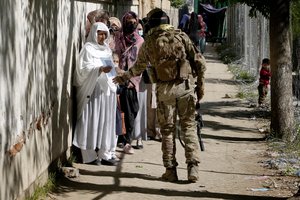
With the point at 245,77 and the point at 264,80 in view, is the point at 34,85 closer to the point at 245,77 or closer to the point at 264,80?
the point at 264,80

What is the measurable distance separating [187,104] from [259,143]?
3.00m

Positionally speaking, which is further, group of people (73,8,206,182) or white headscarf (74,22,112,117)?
white headscarf (74,22,112,117)

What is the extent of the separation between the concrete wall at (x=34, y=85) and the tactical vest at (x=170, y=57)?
1125mm

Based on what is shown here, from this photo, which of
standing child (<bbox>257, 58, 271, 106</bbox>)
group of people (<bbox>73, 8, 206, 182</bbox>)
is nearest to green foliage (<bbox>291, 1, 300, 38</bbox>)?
standing child (<bbox>257, 58, 271, 106</bbox>)

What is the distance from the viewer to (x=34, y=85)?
5902 mm

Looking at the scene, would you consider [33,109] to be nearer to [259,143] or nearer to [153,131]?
[153,131]

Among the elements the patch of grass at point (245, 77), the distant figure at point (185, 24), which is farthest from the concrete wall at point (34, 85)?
the patch of grass at point (245, 77)

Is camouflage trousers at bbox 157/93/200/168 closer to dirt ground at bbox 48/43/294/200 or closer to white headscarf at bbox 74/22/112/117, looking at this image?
dirt ground at bbox 48/43/294/200

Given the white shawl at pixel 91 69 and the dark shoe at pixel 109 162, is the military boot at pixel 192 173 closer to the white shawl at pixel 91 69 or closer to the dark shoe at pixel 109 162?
the dark shoe at pixel 109 162

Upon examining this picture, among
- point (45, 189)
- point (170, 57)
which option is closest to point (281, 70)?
point (170, 57)

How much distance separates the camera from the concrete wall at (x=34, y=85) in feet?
16.3

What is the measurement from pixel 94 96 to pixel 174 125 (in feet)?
3.78

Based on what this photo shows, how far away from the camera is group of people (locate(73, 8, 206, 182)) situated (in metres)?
6.90

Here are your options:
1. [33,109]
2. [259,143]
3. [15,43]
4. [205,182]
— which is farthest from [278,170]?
[15,43]
